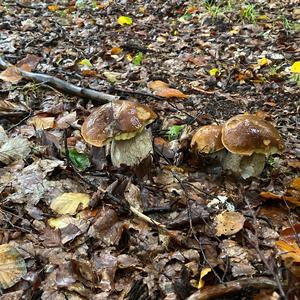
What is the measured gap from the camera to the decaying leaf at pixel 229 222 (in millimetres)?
2828

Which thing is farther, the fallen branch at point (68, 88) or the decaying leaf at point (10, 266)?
the fallen branch at point (68, 88)

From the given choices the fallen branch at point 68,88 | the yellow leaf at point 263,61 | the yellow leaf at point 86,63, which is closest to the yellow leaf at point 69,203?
the fallen branch at point 68,88

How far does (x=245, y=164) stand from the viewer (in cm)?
342

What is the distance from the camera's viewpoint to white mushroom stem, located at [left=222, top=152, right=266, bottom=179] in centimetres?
338

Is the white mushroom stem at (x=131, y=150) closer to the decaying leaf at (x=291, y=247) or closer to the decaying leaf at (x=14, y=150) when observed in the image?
the decaying leaf at (x=14, y=150)

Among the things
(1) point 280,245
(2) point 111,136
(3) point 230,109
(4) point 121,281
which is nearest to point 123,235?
(4) point 121,281

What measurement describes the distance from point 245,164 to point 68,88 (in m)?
2.34

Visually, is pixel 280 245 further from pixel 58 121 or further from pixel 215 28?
pixel 215 28

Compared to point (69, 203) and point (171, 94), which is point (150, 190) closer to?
point (69, 203)

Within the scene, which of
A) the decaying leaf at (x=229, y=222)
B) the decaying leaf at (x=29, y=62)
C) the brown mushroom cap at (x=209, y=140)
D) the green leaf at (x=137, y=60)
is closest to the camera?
the decaying leaf at (x=229, y=222)

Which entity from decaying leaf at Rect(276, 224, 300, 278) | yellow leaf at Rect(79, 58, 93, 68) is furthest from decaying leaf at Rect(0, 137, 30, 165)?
yellow leaf at Rect(79, 58, 93, 68)

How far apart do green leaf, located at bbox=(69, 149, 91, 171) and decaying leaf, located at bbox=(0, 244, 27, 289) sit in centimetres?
109

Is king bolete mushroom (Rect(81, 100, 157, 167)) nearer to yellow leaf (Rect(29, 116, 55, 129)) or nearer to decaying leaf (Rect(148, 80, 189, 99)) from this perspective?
yellow leaf (Rect(29, 116, 55, 129))

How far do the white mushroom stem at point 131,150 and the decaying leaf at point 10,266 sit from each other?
1197 millimetres
